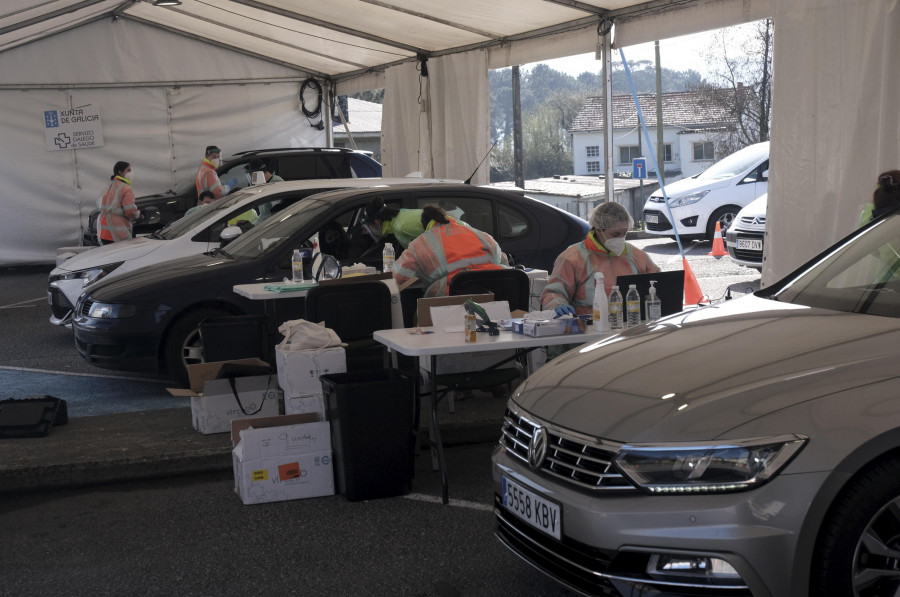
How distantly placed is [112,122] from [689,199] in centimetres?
1029

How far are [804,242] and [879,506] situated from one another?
5.60m

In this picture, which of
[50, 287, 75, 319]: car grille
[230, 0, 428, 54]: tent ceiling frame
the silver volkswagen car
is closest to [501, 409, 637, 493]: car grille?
the silver volkswagen car

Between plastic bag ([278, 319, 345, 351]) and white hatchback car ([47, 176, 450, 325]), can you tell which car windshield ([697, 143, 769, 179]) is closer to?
white hatchback car ([47, 176, 450, 325])

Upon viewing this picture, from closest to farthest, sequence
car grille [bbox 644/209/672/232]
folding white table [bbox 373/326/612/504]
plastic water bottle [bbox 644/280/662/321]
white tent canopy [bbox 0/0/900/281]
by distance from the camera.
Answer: folding white table [bbox 373/326/612/504] → plastic water bottle [bbox 644/280/662/321] → white tent canopy [bbox 0/0/900/281] → car grille [bbox 644/209/672/232]

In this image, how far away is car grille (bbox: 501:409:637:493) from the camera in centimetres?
317

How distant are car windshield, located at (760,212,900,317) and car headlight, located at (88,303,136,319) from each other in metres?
4.97

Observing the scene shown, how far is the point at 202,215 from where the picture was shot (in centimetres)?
1008

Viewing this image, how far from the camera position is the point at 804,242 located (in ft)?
27.0

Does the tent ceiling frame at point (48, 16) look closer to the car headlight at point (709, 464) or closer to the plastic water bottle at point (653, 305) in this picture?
the plastic water bottle at point (653, 305)

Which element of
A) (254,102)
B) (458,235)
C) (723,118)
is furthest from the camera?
(723,118)

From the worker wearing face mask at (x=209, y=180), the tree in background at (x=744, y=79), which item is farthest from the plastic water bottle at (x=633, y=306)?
the tree in background at (x=744, y=79)

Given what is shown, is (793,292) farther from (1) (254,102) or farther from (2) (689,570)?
(1) (254,102)

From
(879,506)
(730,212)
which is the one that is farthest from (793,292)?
(730,212)

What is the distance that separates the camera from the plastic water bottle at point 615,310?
5383mm
